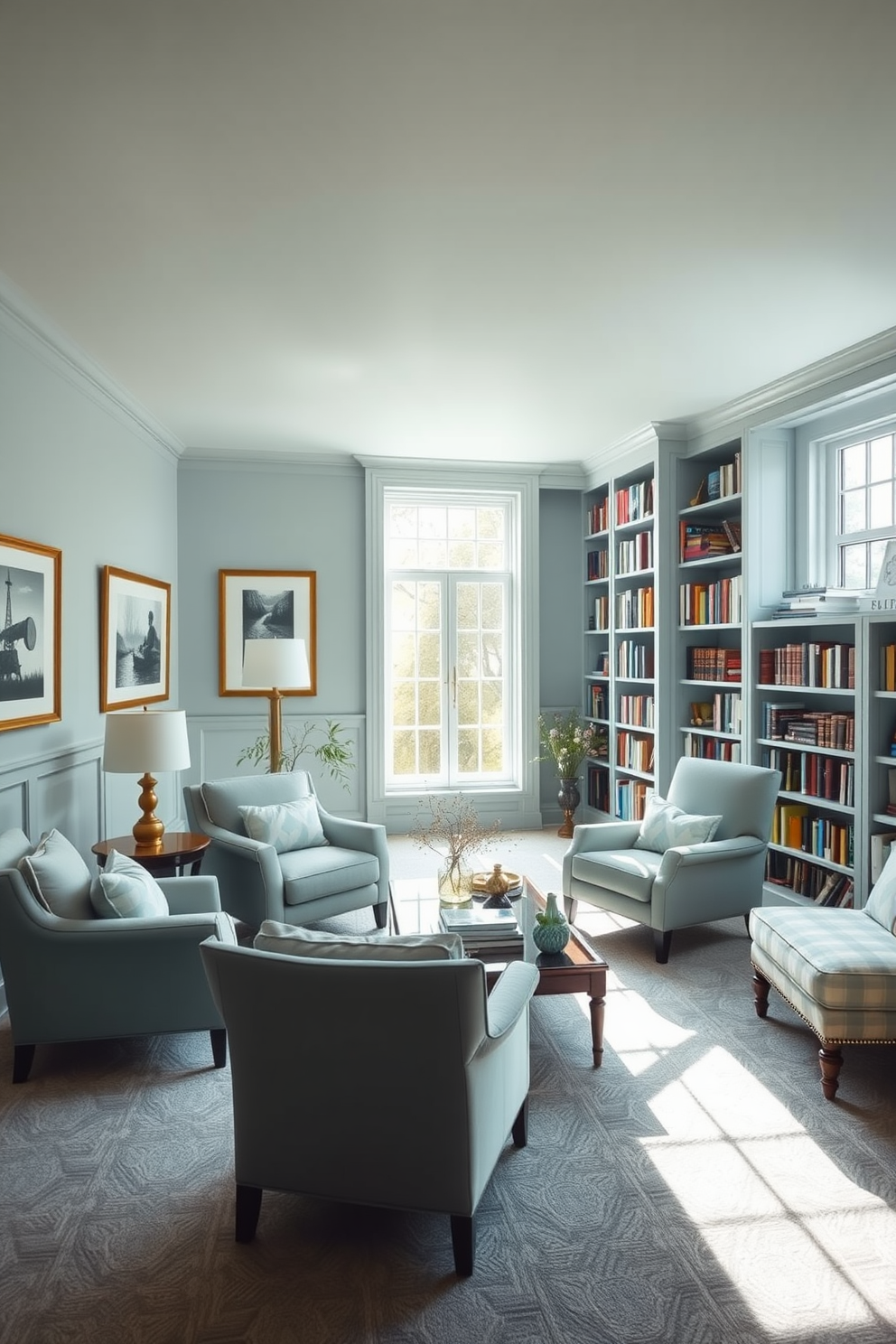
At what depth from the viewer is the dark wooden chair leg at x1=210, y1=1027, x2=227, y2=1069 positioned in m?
3.03

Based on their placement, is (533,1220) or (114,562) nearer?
(533,1220)

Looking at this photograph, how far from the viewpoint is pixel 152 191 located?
2.73 m

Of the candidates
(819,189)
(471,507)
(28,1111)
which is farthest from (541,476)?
(28,1111)

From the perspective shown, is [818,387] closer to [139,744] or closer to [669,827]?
[669,827]

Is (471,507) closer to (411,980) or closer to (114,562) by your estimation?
(114,562)

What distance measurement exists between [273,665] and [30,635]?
1850 mm

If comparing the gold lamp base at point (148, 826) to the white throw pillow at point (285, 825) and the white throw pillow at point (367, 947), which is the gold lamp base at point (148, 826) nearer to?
the white throw pillow at point (285, 825)

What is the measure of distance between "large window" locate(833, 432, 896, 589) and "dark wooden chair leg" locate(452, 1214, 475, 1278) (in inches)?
150

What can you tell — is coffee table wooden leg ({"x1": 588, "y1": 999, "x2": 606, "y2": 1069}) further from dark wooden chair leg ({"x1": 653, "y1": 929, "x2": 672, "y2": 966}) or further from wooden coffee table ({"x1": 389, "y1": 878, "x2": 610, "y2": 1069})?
dark wooden chair leg ({"x1": 653, "y1": 929, "x2": 672, "y2": 966})

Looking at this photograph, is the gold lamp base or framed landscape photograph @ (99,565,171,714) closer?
the gold lamp base

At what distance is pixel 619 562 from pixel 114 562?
3.68 metres

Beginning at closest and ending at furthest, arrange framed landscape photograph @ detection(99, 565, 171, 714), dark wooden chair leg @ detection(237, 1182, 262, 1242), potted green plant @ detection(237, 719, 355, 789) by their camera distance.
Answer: dark wooden chair leg @ detection(237, 1182, 262, 1242)
framed landscape photograph @ detection(99, 565, 171, 714)
potted green plant @ detection(237, 719, 355, 789)

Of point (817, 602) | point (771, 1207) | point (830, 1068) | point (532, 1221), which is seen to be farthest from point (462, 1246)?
point (817, 602)

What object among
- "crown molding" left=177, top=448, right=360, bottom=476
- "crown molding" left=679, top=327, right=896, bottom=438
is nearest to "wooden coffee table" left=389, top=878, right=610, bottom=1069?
"crown molding" left=679, top=327, right=896, bottom=438
